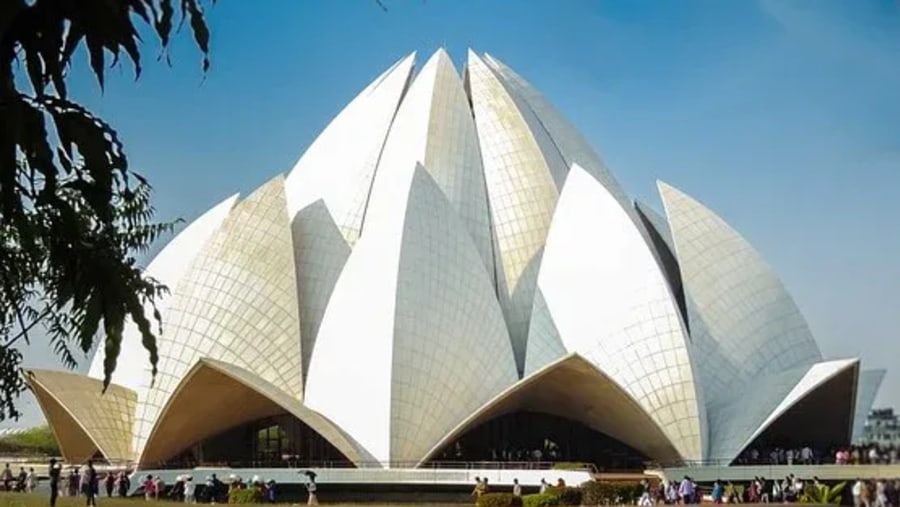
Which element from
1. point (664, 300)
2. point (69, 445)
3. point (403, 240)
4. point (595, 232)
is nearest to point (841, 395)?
point (664, 300)

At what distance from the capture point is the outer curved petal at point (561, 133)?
39.0 meters

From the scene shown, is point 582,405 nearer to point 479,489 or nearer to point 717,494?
Answer: point 717,494

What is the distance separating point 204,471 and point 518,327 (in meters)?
11.0

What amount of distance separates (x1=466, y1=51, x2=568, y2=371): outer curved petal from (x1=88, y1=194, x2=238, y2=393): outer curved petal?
8.71 m

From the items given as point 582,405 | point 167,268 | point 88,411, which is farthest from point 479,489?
point 167,268

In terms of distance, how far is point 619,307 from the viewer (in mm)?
31641

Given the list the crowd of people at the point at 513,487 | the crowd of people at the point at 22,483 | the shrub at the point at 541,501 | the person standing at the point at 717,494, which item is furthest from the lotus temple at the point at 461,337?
the shrub at the point at 541,501

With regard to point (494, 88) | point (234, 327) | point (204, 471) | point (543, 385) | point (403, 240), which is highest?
point (494, 88)

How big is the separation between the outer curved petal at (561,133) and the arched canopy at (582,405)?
813 centimetres

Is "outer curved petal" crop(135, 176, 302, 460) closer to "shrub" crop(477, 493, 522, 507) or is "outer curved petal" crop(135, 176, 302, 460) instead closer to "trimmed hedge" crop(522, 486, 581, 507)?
"shrub" crop(477, 493, 522, 507)

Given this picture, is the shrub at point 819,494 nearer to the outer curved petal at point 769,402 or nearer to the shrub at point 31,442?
the outer curved petal at point 769,402

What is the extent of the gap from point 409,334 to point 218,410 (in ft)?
19.7

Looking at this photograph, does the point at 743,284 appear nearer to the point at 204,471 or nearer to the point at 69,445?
the point at 204,471

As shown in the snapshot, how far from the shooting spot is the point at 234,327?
32406 mm
